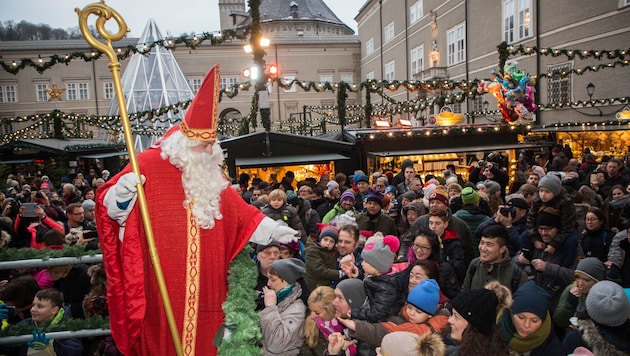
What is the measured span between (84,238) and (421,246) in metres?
4.14

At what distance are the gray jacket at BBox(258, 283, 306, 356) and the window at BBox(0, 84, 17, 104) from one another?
147ft

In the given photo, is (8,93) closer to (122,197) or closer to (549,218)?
(122,197)

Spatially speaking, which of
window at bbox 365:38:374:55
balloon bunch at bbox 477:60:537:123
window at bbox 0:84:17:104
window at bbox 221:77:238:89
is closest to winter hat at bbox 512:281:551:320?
balloon bunch at bbox 477:60:537:123

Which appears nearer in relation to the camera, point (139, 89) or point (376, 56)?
point (139, 89)

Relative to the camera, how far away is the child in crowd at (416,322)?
9.52ft

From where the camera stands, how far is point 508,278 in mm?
3883

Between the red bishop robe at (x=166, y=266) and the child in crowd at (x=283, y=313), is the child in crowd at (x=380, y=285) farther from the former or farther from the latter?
the red bishop robe at (x=166, y=266)

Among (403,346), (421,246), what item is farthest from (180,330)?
(421,246)

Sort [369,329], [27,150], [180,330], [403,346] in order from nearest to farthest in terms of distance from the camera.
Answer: [403,346], [369,329], [180,330], [27,150]

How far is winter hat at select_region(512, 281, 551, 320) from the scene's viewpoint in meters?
2.84

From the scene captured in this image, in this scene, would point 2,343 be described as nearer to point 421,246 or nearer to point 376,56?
point 421,246

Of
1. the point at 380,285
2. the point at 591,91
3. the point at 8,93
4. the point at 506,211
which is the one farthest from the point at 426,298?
the point at 8,93

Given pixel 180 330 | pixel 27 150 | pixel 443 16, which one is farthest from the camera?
pixel 443 16

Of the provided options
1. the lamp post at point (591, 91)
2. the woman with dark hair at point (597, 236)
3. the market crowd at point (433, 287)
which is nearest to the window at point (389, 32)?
the lamp post at point (591, 91)
